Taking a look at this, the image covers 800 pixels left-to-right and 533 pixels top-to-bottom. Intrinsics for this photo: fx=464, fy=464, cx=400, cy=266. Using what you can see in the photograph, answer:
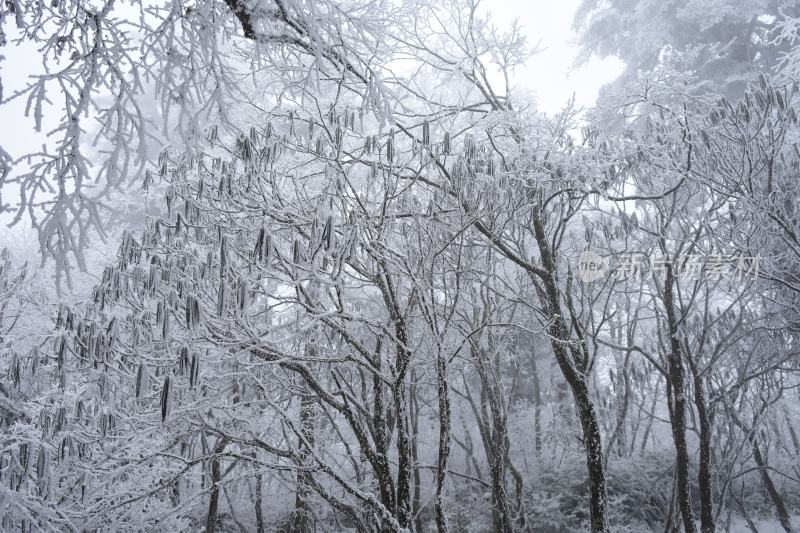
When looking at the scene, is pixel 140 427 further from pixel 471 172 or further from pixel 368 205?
pixel 471 172

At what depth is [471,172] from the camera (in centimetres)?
483

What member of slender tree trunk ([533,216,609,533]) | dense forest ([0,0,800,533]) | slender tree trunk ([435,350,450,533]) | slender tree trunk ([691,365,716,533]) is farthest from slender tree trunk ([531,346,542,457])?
slender tree trunk ([435,350,450,533])

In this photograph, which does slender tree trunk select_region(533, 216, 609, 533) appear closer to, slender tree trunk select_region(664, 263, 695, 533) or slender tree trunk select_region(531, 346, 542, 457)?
slender tree trunk select_region(664, 263, 695, 533)

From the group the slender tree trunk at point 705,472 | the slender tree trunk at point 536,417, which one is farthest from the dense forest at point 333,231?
the slender tree trunk at point 536,417

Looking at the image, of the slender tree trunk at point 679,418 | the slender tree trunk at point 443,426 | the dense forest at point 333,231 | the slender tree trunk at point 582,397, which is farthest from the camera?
the slender tree trunk at point 679,418

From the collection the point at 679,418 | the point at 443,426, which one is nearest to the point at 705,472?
the point at 679,418

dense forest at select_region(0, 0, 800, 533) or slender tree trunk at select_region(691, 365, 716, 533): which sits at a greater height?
dense forest at select_region(0, 0, 800, 533)

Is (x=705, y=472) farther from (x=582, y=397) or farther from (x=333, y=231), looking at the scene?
(x=333, y=231)

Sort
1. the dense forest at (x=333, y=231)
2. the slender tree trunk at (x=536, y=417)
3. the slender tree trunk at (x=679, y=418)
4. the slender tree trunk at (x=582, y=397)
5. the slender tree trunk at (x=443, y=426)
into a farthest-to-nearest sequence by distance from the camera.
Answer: the slender tree trunk at (x=536, y=417) → the slender tree trunk at (x=679, y=418) → the slender tree trunk at (x=582, y=397) → the slender tree trunk at (x=443, y=426) → the dense forest at (x=333, y=231)

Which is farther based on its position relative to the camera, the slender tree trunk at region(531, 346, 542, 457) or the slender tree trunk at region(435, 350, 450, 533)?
the slender tree trunk at region(531, 346, 542, 457)

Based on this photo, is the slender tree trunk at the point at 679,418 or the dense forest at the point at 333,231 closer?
the dense forest at the point at 333,231

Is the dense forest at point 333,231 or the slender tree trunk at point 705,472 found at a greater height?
the dense forest at point 333,231

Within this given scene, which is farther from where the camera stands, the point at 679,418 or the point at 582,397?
the point at 679,418

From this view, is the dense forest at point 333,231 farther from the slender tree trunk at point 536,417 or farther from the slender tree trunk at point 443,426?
the slender tree trunk at point 536,417
